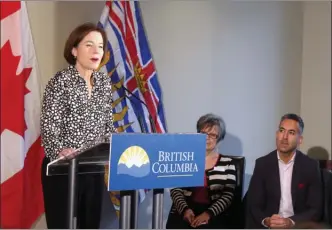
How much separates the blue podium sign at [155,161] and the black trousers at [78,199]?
16.4 inches

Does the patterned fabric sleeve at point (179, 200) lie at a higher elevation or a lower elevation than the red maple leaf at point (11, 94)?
lower

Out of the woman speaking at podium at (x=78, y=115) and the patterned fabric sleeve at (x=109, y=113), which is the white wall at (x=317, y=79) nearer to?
the patterned fabric sleeve at (x=109, y=113)

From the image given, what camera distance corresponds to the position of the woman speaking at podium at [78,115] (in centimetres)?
279

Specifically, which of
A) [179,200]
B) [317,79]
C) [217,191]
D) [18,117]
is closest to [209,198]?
[217,191]

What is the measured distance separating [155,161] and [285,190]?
1124 mm

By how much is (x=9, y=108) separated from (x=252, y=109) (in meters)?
1.58

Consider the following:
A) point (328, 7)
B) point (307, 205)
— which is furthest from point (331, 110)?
point (307, 205)

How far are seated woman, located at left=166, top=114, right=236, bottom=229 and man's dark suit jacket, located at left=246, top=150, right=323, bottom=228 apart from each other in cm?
16

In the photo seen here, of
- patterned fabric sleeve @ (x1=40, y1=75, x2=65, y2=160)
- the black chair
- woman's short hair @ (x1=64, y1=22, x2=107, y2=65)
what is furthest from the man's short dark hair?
patterned fabric sleeve @ (x1=40, y1=75, x2=65, y2=160)

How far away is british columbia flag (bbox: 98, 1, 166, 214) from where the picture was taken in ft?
10.8

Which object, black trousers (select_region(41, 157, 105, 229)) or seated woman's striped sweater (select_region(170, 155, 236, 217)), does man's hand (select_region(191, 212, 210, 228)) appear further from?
black trousers (select_region(41, 157, 105, 229))

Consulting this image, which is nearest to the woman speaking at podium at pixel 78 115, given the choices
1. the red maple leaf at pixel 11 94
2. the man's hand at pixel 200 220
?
the red maple leaf at pixel 11 94

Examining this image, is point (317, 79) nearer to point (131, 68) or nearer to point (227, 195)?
point (227, 195)

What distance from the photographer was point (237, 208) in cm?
323
